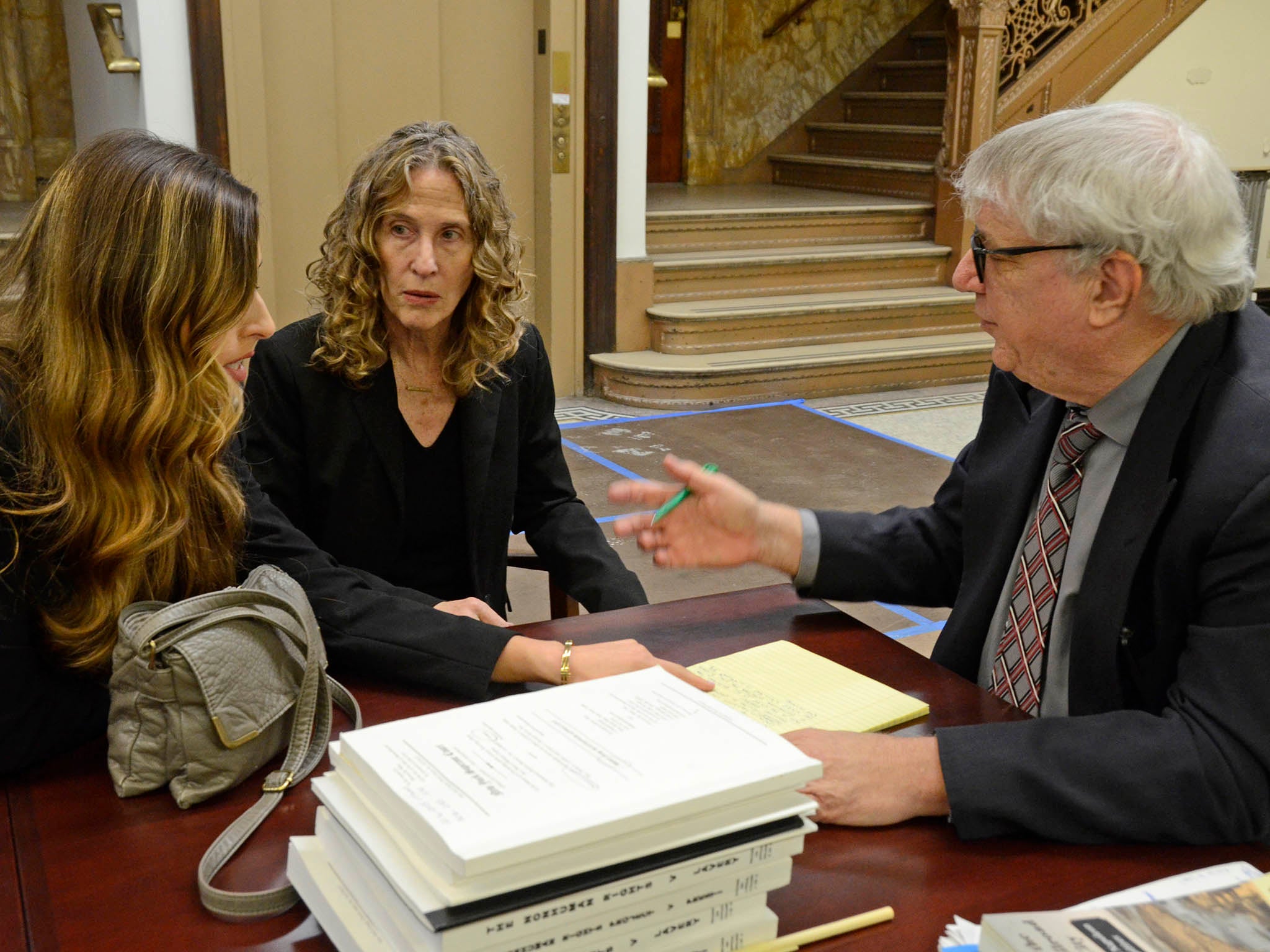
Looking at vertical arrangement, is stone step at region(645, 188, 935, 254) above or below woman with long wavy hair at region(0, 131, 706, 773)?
below

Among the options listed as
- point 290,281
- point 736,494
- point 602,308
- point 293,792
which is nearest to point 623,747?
point 293,792

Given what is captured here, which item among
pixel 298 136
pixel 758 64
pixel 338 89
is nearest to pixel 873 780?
pixel 298 136

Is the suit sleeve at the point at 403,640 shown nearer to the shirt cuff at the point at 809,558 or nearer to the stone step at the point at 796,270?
the shirt cuff at the point at 809,558

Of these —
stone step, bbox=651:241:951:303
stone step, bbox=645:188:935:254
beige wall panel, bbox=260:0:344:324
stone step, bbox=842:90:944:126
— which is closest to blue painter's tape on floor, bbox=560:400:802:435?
stone step, bbox=651:241:951:303

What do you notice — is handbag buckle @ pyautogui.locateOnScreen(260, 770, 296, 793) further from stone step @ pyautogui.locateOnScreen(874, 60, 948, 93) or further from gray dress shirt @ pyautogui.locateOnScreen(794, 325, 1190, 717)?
stone step @ pyautogui.locateOnScreen(874, 60, 948, 93)

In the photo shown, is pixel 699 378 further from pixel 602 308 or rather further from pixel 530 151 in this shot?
pixel 530 151

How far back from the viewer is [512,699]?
112cm

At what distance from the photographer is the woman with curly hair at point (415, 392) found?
7.20 ft

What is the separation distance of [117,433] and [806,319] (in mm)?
5938

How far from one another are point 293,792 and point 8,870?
264mm

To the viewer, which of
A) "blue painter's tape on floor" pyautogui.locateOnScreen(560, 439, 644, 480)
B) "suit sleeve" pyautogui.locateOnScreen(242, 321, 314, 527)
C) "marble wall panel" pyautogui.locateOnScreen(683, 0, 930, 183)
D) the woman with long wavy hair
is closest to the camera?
the woman with long wavy hair

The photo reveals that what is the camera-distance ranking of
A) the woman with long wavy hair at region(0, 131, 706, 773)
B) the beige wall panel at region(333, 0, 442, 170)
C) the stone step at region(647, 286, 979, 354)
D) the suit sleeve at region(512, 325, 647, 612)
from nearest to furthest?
the woman with long wavy hair at region(0, 131, 706, 773) < the suit sleeve at region(512, 325, 647, 612) < the beige wall panel at region(333, 0, 442, 170) < the stone step at region(647, 286, 979, 354)

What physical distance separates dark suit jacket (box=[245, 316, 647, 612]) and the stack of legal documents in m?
1.16

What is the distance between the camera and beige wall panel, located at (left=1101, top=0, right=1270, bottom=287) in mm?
8297
